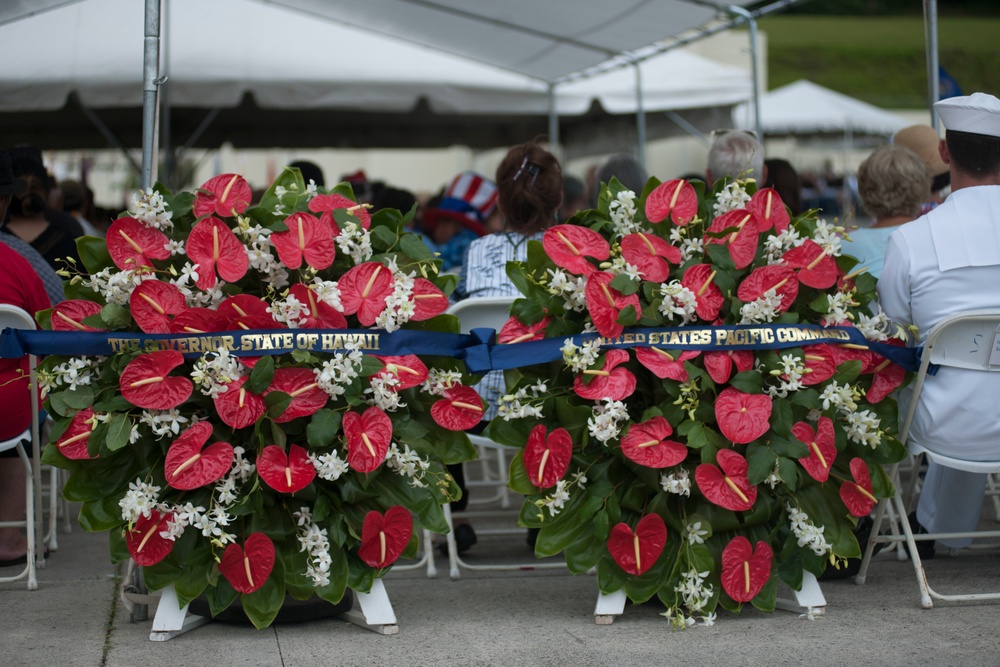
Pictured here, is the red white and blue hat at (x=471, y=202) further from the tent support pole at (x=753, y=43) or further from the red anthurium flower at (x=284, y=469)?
the red anthurium flower at (x=284, y=469)

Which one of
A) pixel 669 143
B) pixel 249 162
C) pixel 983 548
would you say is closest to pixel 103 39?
pixel 983 548

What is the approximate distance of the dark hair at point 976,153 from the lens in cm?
379

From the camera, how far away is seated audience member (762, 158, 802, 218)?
521 centimetres

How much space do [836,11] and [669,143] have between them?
141 ft

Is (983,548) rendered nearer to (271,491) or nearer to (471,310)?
(471,310)

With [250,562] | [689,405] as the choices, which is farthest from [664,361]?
[250,562]

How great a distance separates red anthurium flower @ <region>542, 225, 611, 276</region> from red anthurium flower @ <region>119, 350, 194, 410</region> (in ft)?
3.70

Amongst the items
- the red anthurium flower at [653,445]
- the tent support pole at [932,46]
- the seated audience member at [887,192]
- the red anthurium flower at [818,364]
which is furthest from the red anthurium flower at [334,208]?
the tent support pole at [932,46]

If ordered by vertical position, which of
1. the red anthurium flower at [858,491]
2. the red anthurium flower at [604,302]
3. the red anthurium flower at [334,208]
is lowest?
the red anthurium flower at [858,491]

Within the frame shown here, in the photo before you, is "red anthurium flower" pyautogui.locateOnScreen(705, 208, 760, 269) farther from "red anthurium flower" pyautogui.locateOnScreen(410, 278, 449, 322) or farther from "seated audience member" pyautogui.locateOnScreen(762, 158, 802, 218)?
"seated audience member" pyautogui.locateOnScreen(762, 158, 802, 218)

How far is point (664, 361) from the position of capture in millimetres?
3324

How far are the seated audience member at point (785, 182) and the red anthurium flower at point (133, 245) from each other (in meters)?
2.97

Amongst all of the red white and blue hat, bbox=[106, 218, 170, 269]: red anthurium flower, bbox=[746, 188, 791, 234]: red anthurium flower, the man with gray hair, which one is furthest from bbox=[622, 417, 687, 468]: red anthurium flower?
the red white and blue hat

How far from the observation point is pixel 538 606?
3771 mm
